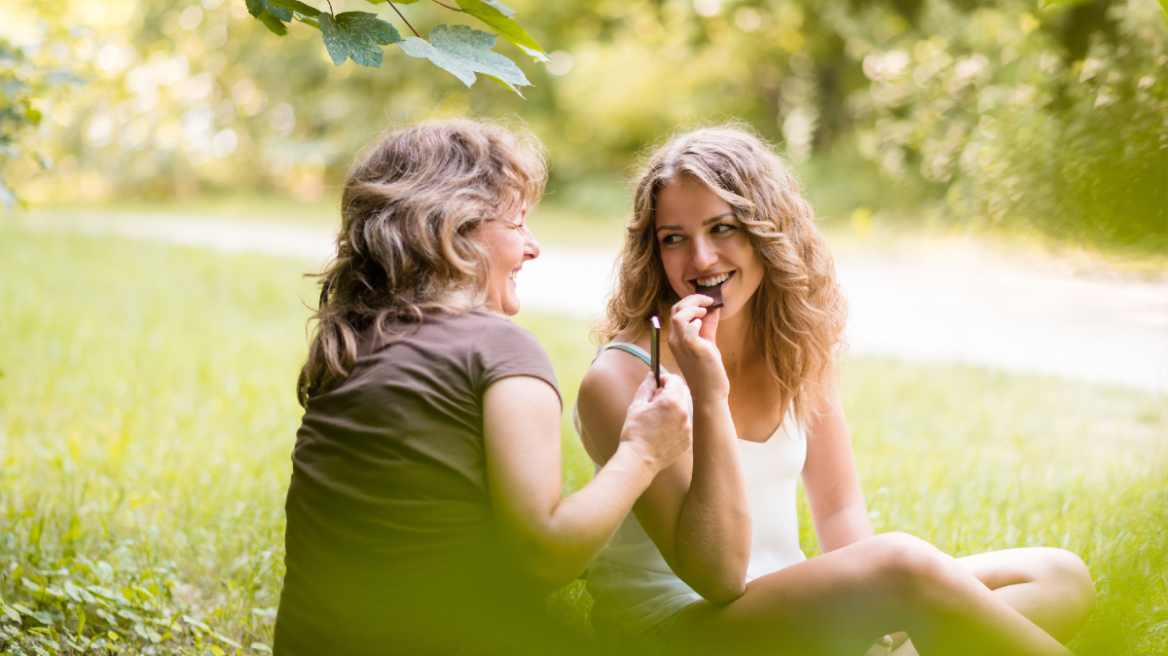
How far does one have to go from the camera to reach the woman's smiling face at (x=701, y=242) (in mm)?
2104

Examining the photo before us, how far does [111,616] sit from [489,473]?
1459mm

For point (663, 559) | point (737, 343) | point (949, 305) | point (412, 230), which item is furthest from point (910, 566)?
point (949, 305)

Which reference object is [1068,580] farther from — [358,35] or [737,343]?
[358,35]

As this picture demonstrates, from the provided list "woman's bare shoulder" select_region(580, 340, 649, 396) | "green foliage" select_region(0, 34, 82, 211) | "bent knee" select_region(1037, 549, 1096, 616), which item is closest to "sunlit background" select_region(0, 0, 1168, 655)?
"green foliage" select_region(0, 34, 82, 211)

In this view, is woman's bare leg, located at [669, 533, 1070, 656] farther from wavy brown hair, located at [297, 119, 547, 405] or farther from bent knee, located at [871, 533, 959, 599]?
wavy brown hair, located at [297, 119, 547, 405]

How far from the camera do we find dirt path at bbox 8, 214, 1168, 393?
6.07m

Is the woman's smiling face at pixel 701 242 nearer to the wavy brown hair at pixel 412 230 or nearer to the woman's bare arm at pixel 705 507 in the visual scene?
the woman's bare arm at pixel 705 507

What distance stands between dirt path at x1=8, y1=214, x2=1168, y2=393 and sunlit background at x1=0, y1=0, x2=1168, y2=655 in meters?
0.05

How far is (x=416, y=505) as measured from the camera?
4.94ft

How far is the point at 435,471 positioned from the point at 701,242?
0.91m

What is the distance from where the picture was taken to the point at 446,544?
5.01ft

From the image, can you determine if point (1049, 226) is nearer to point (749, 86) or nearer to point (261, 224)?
point (261, 224)

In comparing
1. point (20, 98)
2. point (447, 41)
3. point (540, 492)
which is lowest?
point (540, 492)

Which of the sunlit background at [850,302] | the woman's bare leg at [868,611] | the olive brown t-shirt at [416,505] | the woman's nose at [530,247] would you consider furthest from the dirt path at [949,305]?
the olive brown t-shirt at [416,505]
